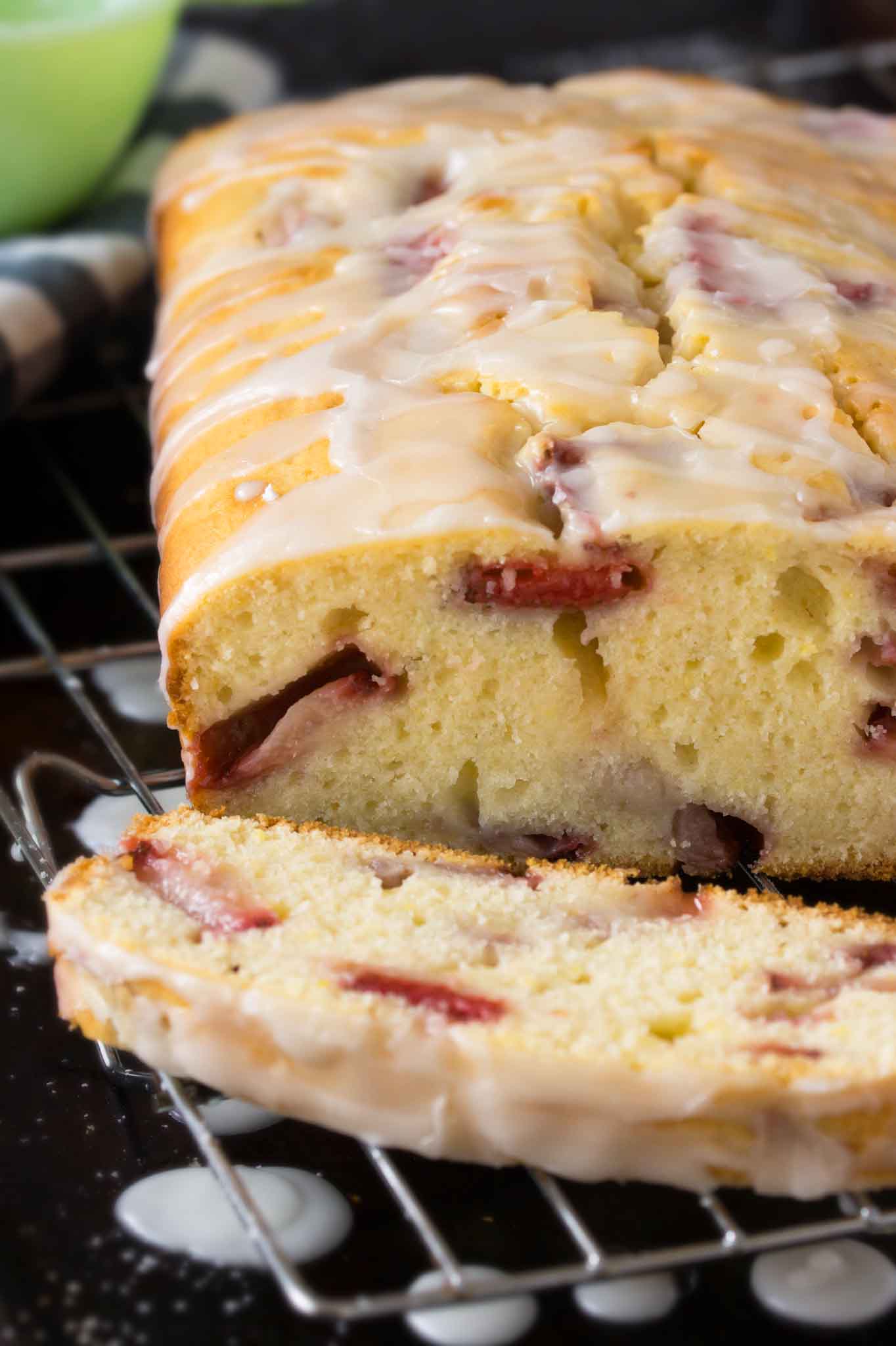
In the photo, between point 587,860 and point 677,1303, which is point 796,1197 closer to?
point 677,1303

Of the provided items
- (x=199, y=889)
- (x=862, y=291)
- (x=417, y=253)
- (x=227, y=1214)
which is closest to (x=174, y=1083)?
(x=227, y=1214)

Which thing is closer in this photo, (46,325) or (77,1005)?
(77,1005)

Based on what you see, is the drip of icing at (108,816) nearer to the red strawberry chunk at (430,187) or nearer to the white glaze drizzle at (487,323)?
the white glaze drizzle at (487,323)

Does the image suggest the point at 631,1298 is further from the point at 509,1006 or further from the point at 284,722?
the point at 284,722

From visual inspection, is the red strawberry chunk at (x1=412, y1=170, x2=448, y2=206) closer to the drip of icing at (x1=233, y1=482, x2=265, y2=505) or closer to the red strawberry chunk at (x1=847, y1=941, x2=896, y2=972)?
the drip of icing at (x1=233, y1=482, x2=265, y2=505)

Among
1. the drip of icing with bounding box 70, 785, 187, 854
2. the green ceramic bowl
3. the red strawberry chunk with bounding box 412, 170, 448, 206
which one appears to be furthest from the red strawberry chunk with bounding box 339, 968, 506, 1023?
the green ceramic bowl

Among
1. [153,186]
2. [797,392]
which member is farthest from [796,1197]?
[153,186]

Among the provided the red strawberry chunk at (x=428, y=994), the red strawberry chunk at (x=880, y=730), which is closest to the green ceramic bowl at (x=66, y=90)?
the red strawberry chunk at (x=880, y=730)
